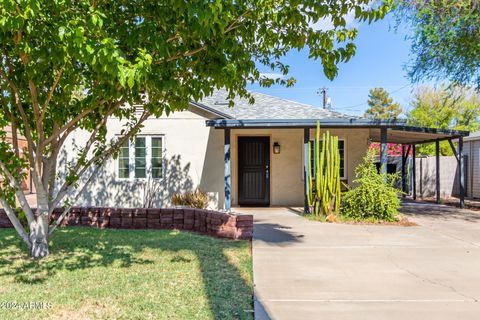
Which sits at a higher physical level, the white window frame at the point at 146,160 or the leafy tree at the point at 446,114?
the leafy tree at the point at 446,114

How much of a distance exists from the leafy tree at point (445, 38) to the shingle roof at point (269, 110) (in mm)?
2588

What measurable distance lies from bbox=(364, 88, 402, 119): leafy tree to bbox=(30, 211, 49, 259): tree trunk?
51.2 metres

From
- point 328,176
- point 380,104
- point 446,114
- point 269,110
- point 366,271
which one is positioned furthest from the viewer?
point 380,104

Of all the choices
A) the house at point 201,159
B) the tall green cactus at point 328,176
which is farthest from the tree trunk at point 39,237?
the tall green cactus at point 328,176

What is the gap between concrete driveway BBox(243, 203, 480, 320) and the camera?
3.62 meters

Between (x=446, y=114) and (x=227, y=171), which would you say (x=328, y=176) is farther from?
(x=446, y=114)

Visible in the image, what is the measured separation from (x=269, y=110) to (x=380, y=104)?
150 feet

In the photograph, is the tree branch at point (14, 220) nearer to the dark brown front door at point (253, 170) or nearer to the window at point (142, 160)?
the window at point (142, 160)

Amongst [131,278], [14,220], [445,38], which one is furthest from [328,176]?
[14,220]

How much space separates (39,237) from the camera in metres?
5.42

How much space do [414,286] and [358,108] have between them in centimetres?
4671

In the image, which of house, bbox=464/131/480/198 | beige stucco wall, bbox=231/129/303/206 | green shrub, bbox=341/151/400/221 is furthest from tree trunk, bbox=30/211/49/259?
house, bbox=464/131/480/198

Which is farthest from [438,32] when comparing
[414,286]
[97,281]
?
[97,281]

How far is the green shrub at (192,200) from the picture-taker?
10.2m
